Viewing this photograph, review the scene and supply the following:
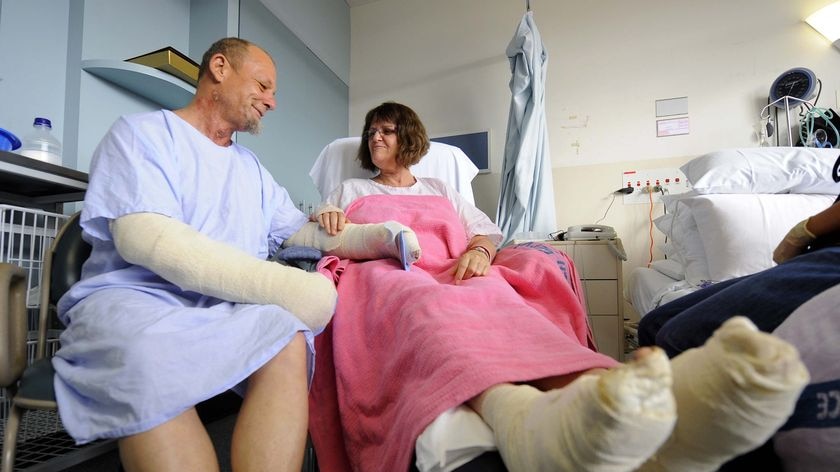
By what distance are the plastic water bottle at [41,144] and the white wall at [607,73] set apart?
6.42 feet

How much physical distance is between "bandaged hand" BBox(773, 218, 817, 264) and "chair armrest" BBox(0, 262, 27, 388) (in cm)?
145

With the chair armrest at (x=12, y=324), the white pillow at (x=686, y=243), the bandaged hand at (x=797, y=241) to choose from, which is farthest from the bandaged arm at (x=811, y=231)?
the chair armrest at (x=12, y=324)

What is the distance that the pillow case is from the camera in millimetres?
1362

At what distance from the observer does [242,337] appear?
25.7 inches

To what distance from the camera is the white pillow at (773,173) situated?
1521 mm

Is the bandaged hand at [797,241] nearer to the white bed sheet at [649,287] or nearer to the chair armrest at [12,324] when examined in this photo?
the white bed sheet at [649,287]

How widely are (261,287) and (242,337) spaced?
9 centimetres

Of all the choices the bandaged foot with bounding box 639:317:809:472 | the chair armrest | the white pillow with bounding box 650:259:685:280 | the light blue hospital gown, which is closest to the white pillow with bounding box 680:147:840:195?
the white pillow with bounding box 650:259:685:280

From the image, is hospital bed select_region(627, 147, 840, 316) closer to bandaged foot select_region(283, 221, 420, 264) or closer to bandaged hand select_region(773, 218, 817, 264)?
bandaged hand select_region(773, 218, 817, 264)

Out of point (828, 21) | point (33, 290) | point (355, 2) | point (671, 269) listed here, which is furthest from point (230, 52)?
point (828, 21)

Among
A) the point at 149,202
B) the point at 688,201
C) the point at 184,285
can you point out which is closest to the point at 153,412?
the point at 184,285

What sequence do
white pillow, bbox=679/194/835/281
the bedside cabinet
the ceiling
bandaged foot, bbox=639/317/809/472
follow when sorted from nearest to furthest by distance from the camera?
1. bandaged foot, bbox=639/317/809/472
2. white pillow, bbox=679/194/835/281
3. the bedside cabinet
4. the ceiling

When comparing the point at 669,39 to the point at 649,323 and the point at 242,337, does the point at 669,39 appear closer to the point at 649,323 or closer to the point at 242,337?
the point at 649,323

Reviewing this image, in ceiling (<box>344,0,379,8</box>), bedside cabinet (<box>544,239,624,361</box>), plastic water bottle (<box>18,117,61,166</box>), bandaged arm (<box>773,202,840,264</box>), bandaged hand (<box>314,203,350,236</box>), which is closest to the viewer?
bandaged arm (<box>773,202,840,264</box>)
